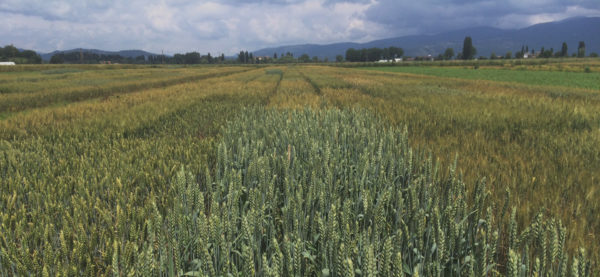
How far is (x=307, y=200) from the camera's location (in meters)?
1.81

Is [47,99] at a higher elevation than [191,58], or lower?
lower

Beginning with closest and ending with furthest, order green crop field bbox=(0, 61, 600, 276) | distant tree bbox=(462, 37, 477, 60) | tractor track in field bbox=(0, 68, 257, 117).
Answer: green crop field bbox=(0, 61, 600, 276) → tractor track in field bbox=(0, 68, 257, 117) → distant tree bbox=(462, 37, 477, 60)

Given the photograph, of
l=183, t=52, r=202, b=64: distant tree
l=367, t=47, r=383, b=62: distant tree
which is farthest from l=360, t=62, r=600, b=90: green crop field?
l=183, t=52, r=202, b=64: distant tree

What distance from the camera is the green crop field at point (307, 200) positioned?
1.34 meters

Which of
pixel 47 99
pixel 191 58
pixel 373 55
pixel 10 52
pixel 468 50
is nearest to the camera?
pixel 47 99

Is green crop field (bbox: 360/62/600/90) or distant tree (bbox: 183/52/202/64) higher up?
distant tree (bbox: 183/52/202/64)

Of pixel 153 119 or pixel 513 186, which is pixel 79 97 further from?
pixel 513 186

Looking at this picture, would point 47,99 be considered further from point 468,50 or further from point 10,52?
point 468,50

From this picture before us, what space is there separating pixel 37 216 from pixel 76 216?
435 millimetres

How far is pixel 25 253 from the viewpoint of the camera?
139 cm

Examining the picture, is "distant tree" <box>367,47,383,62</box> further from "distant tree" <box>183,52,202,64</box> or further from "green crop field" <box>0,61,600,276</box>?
"green crop field" <box>0,61,600,276</box>

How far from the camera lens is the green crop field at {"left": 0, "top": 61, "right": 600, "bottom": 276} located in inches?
52.9

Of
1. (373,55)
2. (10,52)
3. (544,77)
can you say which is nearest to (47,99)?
A: (544,77)

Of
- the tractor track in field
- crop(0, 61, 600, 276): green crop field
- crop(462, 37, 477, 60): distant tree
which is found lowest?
crop(0, 61, 600, 276): green crop field
